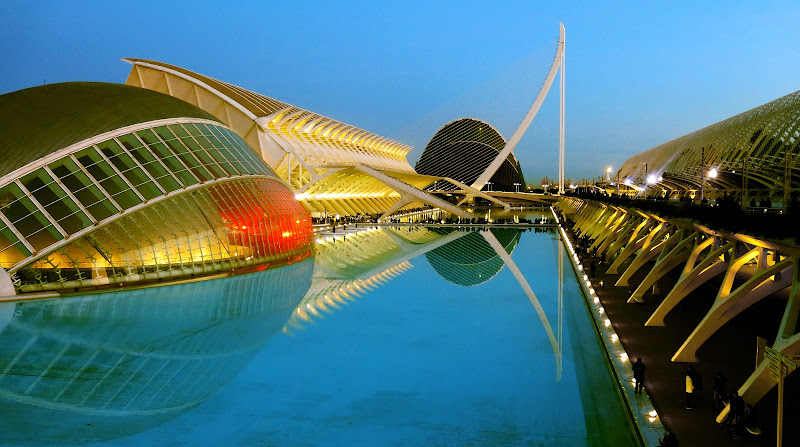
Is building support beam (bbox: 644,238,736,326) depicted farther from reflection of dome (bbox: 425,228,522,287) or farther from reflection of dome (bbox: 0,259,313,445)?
reflection of dome (bbox: 0,259,313,445)

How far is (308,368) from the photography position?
38.1ft

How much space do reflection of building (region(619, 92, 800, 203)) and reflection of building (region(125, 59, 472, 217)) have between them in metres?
23.3

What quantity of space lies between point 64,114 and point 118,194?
3867 mm

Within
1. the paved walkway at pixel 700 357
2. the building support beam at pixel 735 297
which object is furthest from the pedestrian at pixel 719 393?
the building support beam at pixel 735 297

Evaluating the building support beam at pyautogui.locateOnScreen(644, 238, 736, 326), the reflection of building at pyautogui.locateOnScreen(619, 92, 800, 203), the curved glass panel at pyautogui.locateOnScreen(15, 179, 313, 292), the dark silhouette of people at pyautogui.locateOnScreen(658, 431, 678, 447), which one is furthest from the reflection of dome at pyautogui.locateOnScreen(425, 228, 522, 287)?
the dark silhouette of people at pyautogui.locateOnScreen(658, 431, 678, 447)

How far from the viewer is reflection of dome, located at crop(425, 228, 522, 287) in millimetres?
24109

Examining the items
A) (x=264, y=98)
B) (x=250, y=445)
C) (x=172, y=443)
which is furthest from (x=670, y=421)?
(x=264, y=98)

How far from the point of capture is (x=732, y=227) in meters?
11.5

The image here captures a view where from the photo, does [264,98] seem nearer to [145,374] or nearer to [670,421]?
[145,374]

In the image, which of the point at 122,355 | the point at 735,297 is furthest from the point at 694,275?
the point at 122,355

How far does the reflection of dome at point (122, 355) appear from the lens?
9.27 metres

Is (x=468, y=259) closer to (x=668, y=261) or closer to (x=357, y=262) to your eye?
(x=357, y=262)

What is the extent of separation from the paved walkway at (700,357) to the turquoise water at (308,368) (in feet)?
2.36

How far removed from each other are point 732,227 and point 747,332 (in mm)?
3601
